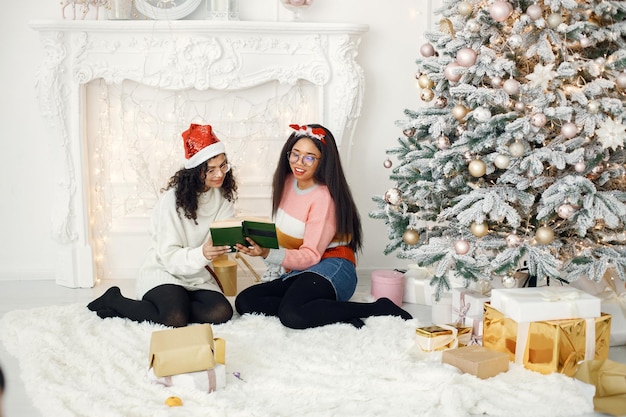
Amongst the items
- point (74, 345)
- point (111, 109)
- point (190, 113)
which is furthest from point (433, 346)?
point (111, 109)

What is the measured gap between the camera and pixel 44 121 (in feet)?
11.8

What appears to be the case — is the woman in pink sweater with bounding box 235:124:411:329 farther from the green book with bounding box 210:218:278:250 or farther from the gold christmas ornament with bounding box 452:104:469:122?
the gold christmas ornament with bounding box 452:104:469:122

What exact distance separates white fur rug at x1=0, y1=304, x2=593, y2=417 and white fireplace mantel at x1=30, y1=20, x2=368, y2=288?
93 centimetres

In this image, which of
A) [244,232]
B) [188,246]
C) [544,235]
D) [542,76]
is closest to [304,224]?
[244,232]

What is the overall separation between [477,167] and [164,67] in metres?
Answer: 1.76

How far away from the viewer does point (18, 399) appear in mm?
2186

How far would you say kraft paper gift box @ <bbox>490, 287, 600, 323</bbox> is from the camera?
7.96 ft

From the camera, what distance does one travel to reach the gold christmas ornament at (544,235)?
2.51 meters

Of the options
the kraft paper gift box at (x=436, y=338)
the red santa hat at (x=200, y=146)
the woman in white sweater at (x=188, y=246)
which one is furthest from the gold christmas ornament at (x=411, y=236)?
the red santa hat at (x=200, y=146)

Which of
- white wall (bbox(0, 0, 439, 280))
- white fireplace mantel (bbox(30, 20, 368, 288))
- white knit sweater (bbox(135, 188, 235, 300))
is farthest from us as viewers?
white wall (bbox(0, 0, 439, 280))

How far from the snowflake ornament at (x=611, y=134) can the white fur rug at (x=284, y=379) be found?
2.72 ft

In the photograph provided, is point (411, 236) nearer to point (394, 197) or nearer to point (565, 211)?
point (394, 197)

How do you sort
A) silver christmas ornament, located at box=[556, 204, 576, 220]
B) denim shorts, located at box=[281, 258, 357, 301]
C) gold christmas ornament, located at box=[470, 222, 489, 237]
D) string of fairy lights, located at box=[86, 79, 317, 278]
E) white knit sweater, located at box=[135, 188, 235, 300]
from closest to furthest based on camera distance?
1. silver christmas ornament, located at box=[556, 204, 576, 220]
2. gold christmas ornament, located at box=[470, 222, 489, 237]
3. white knit sweater, located at box=[135, 188, 235, 300]
4. denim shorts, located at box=[281, 258, 357, 301]
5. string of fairy lights, located at box=[86, 79, 317, 278]

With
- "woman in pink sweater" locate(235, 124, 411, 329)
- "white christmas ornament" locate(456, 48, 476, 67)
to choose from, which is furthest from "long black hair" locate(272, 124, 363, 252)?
"white christmas ornament" locate(456, 48, 476, 67)
